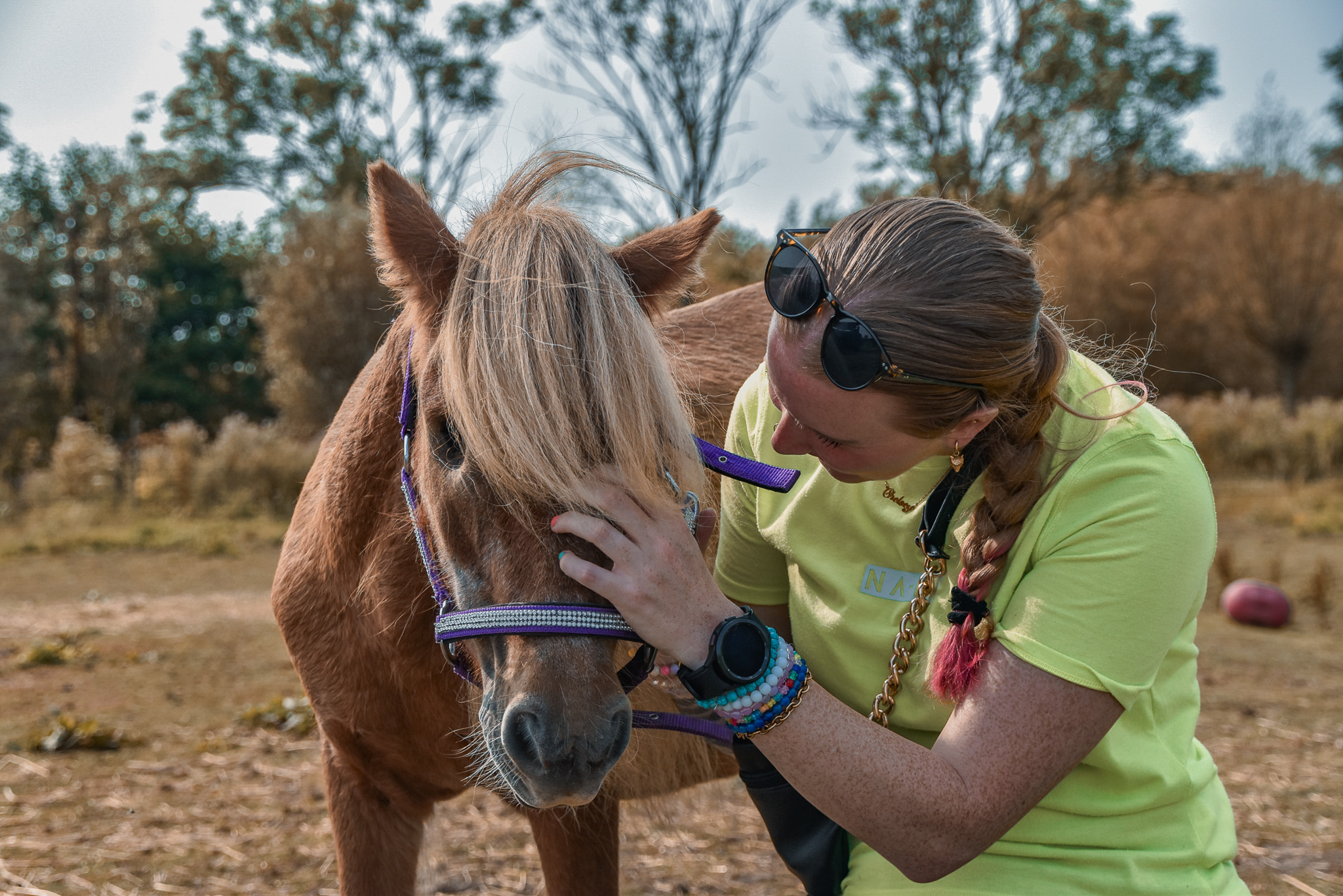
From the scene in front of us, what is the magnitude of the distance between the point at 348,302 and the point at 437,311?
1723 cm

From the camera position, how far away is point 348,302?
17688 millimetres

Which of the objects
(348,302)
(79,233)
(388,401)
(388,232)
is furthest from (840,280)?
(79,233)

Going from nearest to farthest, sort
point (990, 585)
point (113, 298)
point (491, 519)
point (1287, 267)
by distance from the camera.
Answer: point (491, 519) < point (990, 585) < point (1287, 267) < point (113, 298)

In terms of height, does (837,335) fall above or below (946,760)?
above

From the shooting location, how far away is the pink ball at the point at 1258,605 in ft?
23.2

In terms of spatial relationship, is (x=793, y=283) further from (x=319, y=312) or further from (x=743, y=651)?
(x=319, y=312)

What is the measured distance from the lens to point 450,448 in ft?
5.40

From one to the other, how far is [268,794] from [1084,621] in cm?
388

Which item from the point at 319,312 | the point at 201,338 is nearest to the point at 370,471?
the point at 319,312

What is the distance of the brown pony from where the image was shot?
1.41 meters

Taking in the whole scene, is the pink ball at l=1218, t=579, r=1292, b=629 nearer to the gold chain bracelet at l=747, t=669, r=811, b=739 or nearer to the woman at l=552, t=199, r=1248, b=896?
the woman at l=552, t=199, r=1248, b=896

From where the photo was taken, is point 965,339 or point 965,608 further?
point 965,608

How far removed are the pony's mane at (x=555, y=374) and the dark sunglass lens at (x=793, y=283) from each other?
9.5 inches

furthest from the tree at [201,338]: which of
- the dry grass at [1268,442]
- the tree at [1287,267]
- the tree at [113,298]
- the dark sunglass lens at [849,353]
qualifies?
the dark sunglass lens at [849,353]
